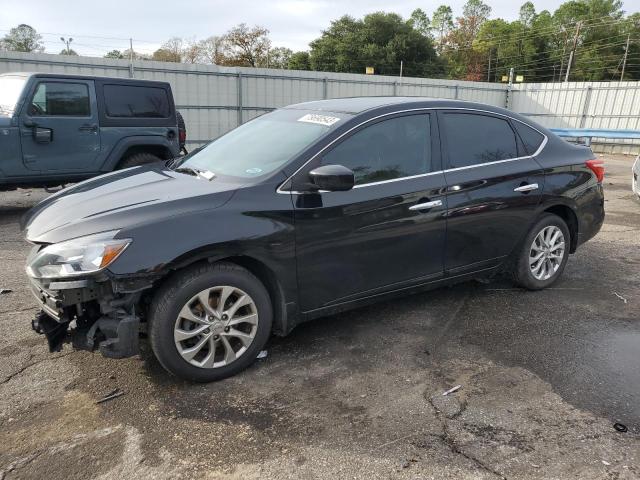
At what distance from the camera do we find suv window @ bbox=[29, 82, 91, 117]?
729cm

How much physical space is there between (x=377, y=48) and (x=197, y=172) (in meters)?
56.9

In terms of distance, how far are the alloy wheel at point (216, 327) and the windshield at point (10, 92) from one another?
5.76m

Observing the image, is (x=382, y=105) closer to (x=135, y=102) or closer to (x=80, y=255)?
(x=80, y=255)

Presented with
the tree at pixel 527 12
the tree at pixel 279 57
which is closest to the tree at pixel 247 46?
the tree at pixel 279 57

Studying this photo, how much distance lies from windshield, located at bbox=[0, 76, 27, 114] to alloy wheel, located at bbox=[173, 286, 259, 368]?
576 centimetres

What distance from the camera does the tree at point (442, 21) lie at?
79.8 m

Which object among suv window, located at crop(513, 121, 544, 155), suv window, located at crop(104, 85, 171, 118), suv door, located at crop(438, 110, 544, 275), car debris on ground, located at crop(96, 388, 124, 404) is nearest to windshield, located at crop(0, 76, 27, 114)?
suv window, located at crop(104, 85, 171, 118)

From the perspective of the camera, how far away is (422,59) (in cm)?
5834

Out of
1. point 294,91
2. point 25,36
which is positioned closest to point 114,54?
point 25,36

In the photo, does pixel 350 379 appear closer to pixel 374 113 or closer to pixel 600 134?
pixel 374 113

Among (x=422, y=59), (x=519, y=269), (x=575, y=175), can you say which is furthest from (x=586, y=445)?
(x=422, y=59)

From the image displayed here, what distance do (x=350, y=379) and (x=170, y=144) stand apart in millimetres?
6284

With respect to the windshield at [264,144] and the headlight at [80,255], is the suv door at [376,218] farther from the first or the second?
the headlight at [80,255]

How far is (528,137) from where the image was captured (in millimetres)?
4551
